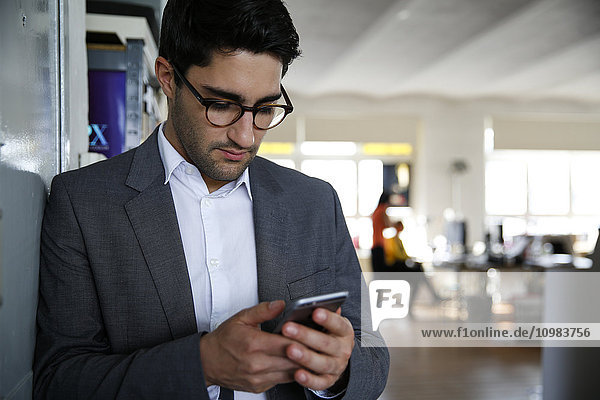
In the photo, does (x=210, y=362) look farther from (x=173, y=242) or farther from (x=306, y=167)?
(x=306, y=167)

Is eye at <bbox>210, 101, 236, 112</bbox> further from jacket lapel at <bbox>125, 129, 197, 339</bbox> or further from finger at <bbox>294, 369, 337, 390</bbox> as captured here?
finger at <bbox>294, 369, 337, 390</bbox>

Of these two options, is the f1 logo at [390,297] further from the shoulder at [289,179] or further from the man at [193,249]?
the man at [193,249]

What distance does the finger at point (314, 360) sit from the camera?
855 millimetres

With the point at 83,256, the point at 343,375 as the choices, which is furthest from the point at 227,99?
the point at 343,375

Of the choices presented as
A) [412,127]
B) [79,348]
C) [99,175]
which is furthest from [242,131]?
[412,127]

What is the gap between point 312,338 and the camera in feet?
2.87

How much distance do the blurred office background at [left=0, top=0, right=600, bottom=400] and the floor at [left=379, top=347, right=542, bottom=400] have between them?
0.09 ft

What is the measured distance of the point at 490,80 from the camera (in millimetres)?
9312

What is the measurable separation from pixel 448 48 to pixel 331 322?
7008 mm

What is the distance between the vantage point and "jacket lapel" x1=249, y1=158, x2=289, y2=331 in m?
1.18

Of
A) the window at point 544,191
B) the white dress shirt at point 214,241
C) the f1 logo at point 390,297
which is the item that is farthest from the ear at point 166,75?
the window at point 544,191

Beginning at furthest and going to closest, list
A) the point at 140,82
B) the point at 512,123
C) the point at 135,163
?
the point at 512,123 < the point at 140,82 < the point at 135,163

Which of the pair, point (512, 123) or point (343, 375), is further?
point (512, 123)

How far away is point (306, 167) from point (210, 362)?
9.98m
